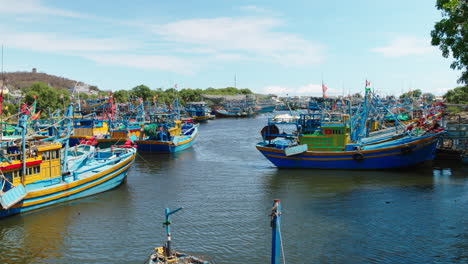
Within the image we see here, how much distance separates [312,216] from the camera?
23.7 m

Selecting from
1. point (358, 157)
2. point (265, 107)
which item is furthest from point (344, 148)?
point (265, 107)

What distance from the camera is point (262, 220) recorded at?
23.3 meters

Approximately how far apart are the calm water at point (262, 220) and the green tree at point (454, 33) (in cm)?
842

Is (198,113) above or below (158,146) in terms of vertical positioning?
above

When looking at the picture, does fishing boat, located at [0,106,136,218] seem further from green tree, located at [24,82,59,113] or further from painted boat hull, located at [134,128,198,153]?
green tree, located at [24,82,59,113]

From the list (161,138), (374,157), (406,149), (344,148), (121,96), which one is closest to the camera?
(406,149)

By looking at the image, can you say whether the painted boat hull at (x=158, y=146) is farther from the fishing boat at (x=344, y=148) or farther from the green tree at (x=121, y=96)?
the green tree at (x=121, y=96)

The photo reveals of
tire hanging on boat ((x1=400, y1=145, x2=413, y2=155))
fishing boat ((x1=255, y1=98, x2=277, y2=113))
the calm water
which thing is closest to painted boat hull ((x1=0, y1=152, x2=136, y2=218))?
the calm water

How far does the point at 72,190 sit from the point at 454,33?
940 inches

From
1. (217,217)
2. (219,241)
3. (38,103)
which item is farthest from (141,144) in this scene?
(38,103)

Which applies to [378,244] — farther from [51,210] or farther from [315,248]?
[51,210]

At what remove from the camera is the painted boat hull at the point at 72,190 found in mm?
24750

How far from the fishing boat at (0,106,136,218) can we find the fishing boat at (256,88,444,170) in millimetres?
15097

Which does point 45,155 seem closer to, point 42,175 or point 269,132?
point 42,175
